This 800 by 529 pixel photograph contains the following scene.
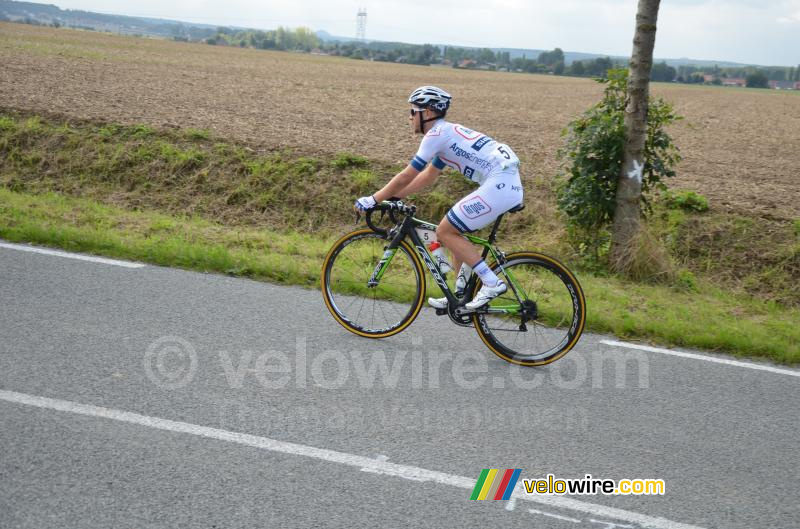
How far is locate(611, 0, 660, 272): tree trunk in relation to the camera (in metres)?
8.55

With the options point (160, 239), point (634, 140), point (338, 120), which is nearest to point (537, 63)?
point (338, 120)

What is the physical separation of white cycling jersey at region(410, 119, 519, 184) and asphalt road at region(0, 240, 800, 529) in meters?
1.48

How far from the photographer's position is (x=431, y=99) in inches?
A: 226

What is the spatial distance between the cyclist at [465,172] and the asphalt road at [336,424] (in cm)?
79

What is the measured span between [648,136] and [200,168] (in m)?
6.97

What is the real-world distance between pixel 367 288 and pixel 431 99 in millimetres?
1729

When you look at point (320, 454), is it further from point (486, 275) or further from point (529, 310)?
point (529, 310)

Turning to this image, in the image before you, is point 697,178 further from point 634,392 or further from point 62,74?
point 62,74

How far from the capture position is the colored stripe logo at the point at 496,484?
3.94 metres

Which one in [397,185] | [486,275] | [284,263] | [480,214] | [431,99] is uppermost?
[431,99]

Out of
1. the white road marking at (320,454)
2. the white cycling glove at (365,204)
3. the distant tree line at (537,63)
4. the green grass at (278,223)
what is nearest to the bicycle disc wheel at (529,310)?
the green grass at (278,223)

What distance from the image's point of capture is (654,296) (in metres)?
7.91

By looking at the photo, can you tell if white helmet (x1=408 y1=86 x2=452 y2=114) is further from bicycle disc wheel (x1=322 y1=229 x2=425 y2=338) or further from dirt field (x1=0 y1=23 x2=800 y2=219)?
dirt field (x1=0 y1=23 x2=800 y2=219)

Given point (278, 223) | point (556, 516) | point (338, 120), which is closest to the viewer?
point (556, 516)
